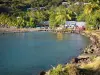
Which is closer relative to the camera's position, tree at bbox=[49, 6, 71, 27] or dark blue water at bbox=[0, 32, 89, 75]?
dark blue water at bbox=[0, 32, 89, 75]

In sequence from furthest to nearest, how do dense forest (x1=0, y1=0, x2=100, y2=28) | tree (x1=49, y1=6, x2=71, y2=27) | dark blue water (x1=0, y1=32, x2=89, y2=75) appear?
1. tree (x1=49, y1=6, x2=71, y2=27)
2. dense forest (x1=0, y1=0, x2=100, y2=28)
3. dark blue water (x1=0, y1=32, x2=89, y2=75)

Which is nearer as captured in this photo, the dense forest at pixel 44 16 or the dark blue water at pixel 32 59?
the dark blue water at pixel 32 59

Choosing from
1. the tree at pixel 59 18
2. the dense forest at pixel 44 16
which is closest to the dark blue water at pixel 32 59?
the dense forest at pixel 44 16

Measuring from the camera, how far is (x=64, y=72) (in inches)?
1236

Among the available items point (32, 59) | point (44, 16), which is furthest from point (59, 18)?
point (32, 59)

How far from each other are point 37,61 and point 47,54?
8257mm

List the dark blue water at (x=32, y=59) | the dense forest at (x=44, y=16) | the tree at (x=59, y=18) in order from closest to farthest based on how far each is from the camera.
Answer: the dark blue water at (x=32, y=59) < the dense forest at (x=44, y=16) < the tree at (x=59, y=18)

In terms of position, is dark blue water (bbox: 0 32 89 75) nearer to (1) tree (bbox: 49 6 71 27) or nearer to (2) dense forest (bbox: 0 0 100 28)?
(2) dense forest (bbox: 0 0 100 28)

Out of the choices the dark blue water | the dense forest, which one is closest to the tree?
the dense forest

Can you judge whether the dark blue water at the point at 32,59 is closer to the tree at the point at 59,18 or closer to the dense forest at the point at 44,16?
the dense forest at the point at 44,16

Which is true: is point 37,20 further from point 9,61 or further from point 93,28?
point 9,61

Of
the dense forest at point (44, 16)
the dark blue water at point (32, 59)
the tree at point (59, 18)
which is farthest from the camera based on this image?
the tree at point (59, 18)

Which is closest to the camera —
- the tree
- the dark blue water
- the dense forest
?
the dark blue water

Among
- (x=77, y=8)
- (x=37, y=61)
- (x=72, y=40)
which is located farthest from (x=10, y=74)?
(x=77, y=8)
